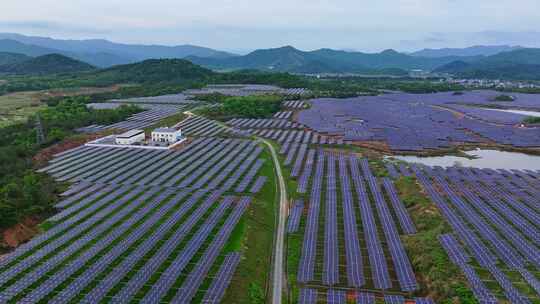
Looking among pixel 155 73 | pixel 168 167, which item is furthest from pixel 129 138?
pixel 155 73

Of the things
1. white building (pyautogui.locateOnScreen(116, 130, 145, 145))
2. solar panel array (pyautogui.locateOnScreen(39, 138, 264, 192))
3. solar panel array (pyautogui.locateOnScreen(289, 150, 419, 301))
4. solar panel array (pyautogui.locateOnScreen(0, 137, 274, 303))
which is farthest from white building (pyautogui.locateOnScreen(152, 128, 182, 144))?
solar panel array (pyautogui.locateOnScreen(289, 150, 419, 301))

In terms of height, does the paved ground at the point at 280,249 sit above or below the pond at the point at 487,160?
below

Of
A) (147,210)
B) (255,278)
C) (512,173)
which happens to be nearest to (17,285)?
(147,210)

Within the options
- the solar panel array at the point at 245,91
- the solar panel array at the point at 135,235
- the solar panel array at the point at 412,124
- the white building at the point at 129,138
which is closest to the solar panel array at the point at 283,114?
the solar panel array at the point at 412,124

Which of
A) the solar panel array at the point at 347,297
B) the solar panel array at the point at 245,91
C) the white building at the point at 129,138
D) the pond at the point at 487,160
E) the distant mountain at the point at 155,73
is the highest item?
the distant mountain at the point at 155,73

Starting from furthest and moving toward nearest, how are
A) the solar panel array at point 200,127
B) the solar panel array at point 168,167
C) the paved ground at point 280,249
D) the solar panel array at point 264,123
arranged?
the solar panel array at point 264,123
the solar panel array at point 200,127
the solar panel array at point 168,167
the paved ground at point 280,249

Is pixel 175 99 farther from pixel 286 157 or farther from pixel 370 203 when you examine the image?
pixel 370 203

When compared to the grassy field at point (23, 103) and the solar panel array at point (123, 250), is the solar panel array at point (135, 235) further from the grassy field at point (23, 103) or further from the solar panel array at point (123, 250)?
the grassy field at point (23, 103)

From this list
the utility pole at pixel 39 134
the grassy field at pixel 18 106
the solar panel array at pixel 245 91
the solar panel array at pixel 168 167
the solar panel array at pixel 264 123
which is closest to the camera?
the solar panel array at pixel 168 167
